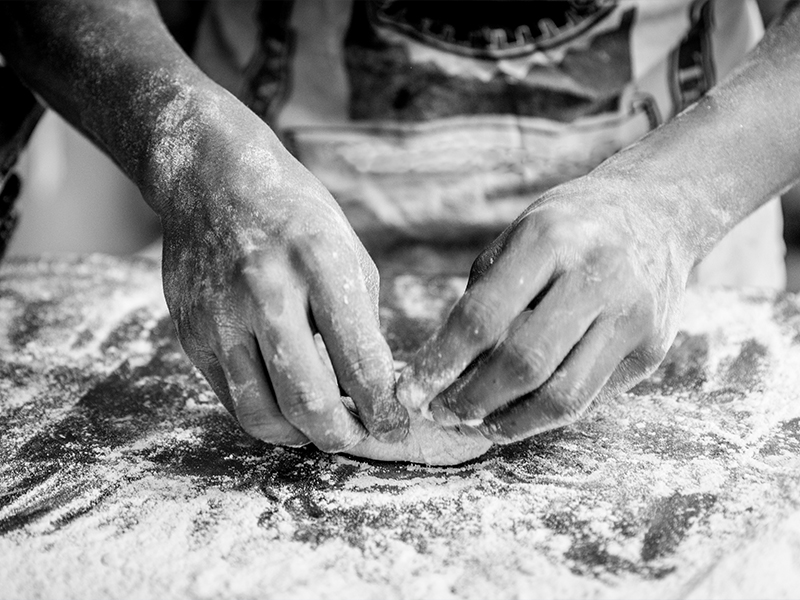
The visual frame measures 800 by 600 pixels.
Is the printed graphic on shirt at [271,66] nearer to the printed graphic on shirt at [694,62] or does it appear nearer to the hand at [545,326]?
the printed graphic on shirt at [694,62]

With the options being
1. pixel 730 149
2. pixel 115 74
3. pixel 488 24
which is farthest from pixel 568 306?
pixel 488 24

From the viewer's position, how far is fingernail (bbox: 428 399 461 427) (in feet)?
2.87

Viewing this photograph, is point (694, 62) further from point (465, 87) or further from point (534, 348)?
point (534, 348)

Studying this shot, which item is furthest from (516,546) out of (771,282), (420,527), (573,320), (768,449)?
(771,282)

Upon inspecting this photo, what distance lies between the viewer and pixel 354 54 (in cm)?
155

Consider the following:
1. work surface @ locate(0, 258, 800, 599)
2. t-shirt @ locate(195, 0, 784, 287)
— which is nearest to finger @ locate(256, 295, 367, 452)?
work surface @ locate(0, 258, 800, 599)

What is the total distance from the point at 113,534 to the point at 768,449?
0.75 meters

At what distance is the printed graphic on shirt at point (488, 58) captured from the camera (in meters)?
1.48

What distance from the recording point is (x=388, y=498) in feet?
2.94

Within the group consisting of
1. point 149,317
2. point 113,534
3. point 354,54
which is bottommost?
point 149,317

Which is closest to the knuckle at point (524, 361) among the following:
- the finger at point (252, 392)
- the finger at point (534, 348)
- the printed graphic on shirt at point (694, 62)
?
the finger at point (534, 348)

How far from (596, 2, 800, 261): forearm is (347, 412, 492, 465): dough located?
0.36m

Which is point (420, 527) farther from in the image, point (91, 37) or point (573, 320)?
point (91, 37)

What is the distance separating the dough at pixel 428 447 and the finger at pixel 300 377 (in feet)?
0.36
